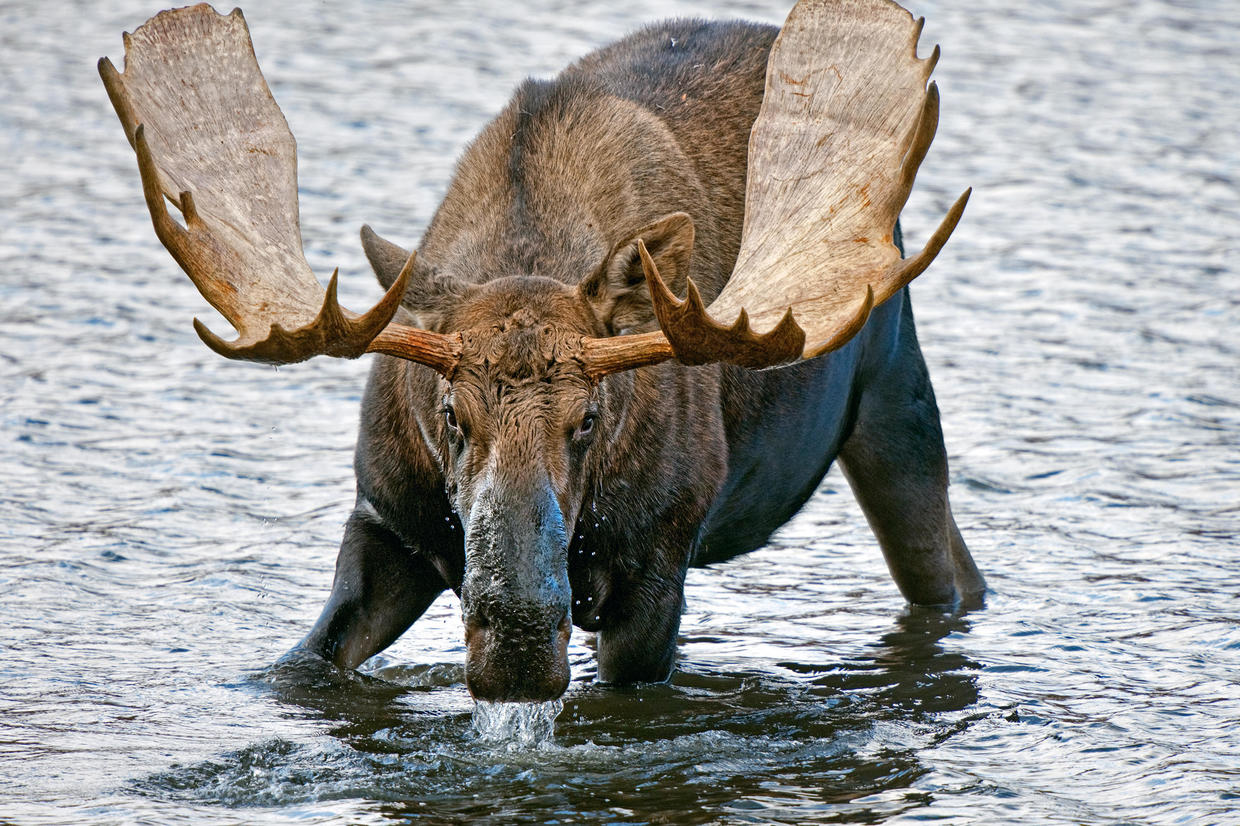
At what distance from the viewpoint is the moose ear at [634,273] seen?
211 inches

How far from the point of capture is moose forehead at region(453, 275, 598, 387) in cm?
505

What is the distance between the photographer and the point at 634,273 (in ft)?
17.7

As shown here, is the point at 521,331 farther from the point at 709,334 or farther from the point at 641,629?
the point at 641,629

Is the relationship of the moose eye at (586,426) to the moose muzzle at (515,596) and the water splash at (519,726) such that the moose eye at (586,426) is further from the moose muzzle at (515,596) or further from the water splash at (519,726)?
the water splash at (519,726)

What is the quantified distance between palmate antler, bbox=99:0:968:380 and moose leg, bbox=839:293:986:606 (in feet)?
5.25

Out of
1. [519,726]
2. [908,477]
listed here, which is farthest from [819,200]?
[908,477]

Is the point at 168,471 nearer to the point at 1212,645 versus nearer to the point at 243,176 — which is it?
the point at 243,176

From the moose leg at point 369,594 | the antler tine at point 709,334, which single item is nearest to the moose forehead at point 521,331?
the antler tine at point 709,334

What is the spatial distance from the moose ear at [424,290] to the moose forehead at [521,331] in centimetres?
6

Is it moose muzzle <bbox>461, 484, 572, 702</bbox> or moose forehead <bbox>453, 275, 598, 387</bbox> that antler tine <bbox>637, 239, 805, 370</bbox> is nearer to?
moose forehead <bbox>453, 275, 598, 387</bbox>

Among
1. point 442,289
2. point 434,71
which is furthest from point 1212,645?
point 434,71

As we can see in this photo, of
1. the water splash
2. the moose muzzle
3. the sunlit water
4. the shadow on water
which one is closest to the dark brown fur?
the moose muzzle

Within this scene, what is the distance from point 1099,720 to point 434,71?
1176 cm

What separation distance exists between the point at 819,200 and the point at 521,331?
1.12 m
